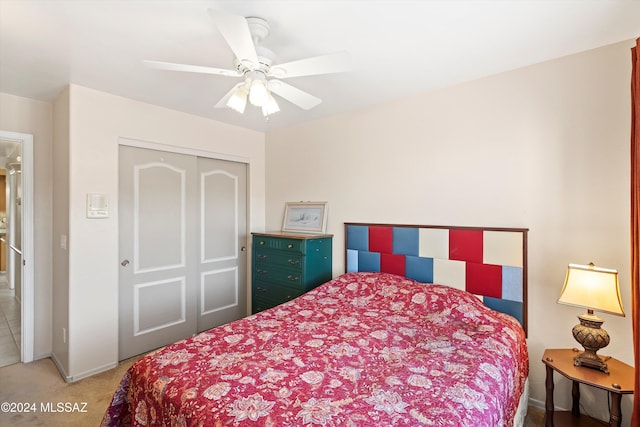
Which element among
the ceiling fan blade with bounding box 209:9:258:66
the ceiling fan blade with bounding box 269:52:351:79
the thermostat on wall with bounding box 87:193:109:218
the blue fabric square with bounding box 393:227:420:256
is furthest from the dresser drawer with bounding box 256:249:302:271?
the ceiling fan blade with bounding box 209:9:258:66

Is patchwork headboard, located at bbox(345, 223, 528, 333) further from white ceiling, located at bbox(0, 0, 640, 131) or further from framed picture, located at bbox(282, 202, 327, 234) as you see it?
white ceiling, located at bbox(0, 0, 640, 131)

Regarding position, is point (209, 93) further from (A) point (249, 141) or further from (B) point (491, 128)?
(B) point (491, 128)

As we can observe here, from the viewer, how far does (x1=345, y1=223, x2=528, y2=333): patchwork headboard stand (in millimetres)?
2156

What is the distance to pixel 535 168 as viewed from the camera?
2.12 metres

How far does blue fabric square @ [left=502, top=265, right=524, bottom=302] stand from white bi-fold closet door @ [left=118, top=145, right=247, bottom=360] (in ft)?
9.16

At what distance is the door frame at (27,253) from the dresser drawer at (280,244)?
78.6 inches

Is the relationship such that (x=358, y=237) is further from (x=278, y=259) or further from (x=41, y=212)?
(x=41, y=212)

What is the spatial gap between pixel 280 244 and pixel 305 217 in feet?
1.59

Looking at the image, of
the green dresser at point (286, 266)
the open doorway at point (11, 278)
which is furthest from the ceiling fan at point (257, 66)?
the open doorway at point (11, 278)

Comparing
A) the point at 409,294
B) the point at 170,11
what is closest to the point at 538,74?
the point at 409,294

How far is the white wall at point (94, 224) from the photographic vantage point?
94.9 inches

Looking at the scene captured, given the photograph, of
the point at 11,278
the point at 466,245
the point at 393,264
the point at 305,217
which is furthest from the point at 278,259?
the point at 11,278

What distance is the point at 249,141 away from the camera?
3.76 metres

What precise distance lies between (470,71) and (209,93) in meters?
2.10
